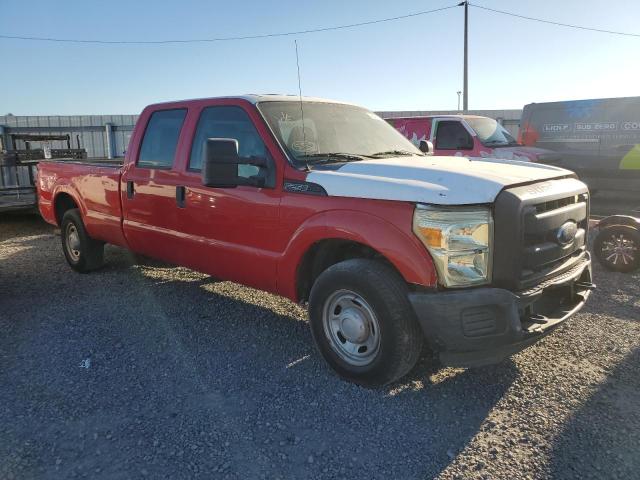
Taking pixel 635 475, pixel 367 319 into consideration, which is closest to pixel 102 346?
pixel 367 319

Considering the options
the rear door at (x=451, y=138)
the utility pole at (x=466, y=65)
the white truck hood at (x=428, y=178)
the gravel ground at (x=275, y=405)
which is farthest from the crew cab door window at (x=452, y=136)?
the utility pole at (x=466, y=65)

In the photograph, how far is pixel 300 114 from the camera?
→ 4359mm

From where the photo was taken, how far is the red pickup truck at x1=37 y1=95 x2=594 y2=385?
3100mm

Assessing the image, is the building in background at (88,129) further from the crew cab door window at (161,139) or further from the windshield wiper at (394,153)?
the windshield wiper at (394,153)

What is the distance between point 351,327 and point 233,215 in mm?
1352

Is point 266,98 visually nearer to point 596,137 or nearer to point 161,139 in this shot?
point 161,139

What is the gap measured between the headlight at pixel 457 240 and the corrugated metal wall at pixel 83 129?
15.0 meters

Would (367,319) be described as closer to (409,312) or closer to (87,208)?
(409,312)

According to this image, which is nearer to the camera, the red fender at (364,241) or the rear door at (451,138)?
the red fender at (364,241)

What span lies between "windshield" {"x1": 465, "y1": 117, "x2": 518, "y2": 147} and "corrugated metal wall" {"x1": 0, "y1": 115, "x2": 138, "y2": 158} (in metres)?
10.7

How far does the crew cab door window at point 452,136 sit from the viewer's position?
10.1 meters

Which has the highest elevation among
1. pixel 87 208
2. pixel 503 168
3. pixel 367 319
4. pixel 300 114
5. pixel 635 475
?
pixel 300 114

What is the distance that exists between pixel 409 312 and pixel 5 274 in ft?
18.0

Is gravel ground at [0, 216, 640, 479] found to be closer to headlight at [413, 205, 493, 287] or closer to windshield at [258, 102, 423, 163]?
headlight at [413, 205, 493, 287]
